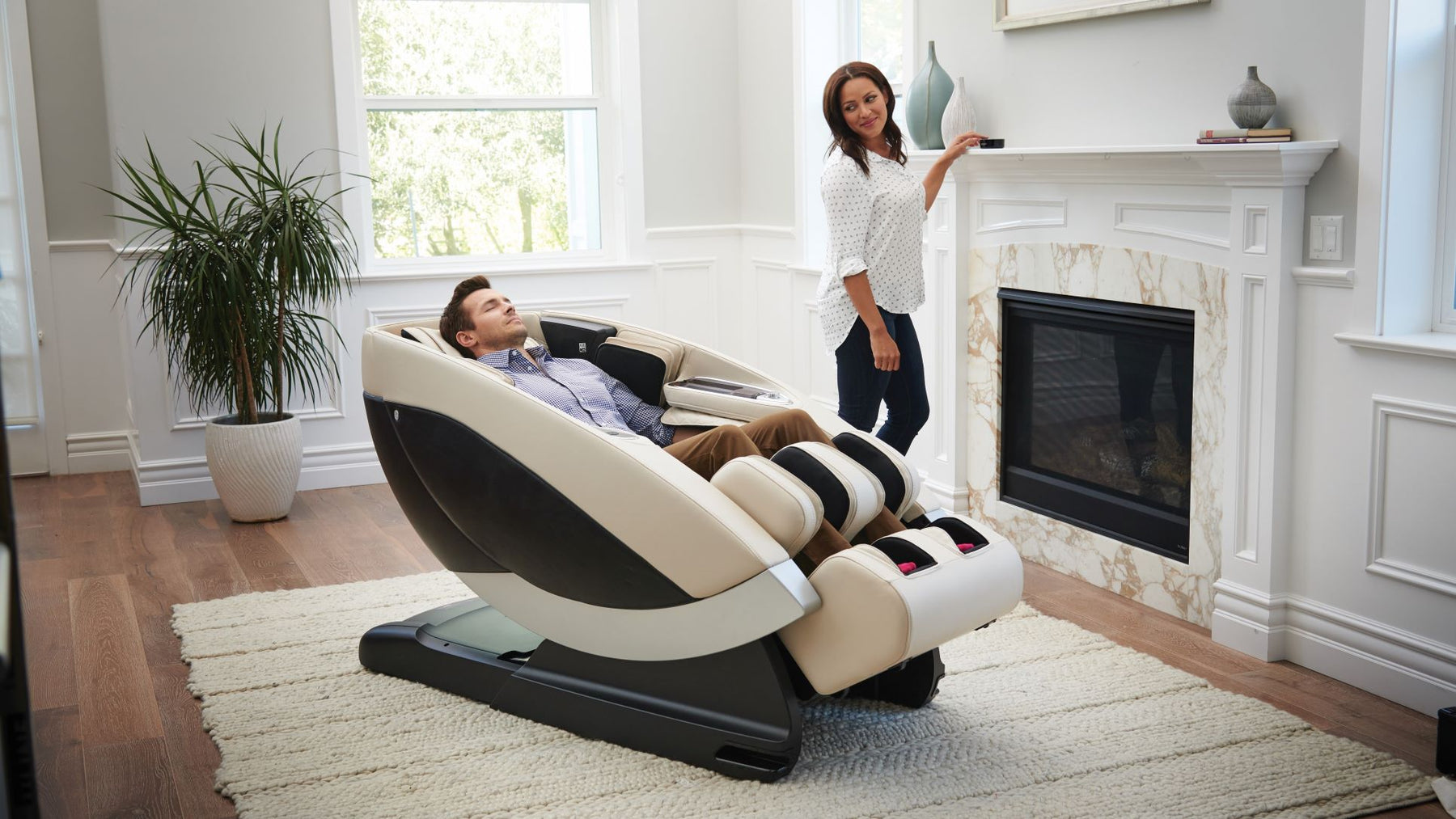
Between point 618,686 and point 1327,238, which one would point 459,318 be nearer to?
point 618,686

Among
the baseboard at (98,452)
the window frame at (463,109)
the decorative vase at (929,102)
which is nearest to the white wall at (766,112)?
the window frame at (463,109)

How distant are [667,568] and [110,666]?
163 centimetres

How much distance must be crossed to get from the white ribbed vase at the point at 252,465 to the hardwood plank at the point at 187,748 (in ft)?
4.56

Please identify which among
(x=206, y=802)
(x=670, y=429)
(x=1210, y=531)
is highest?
(x=670, y=429)

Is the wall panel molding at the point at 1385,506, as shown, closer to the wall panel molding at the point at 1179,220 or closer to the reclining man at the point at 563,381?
the wall panel molding at the point at 1179,220

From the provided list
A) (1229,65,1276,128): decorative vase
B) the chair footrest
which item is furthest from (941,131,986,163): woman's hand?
the chair footrest

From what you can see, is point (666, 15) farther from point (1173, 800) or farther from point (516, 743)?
point (1173, 800)

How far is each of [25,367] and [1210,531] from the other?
4.57 metres

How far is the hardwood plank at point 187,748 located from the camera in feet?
7.61

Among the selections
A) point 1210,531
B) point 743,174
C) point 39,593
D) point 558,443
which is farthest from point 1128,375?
point 39,593

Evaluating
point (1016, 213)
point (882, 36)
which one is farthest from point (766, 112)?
point (1016, 213)

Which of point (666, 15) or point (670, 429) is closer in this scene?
point (670, 429)

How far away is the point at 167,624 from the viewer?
3.37 meters

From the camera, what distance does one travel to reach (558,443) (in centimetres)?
238
